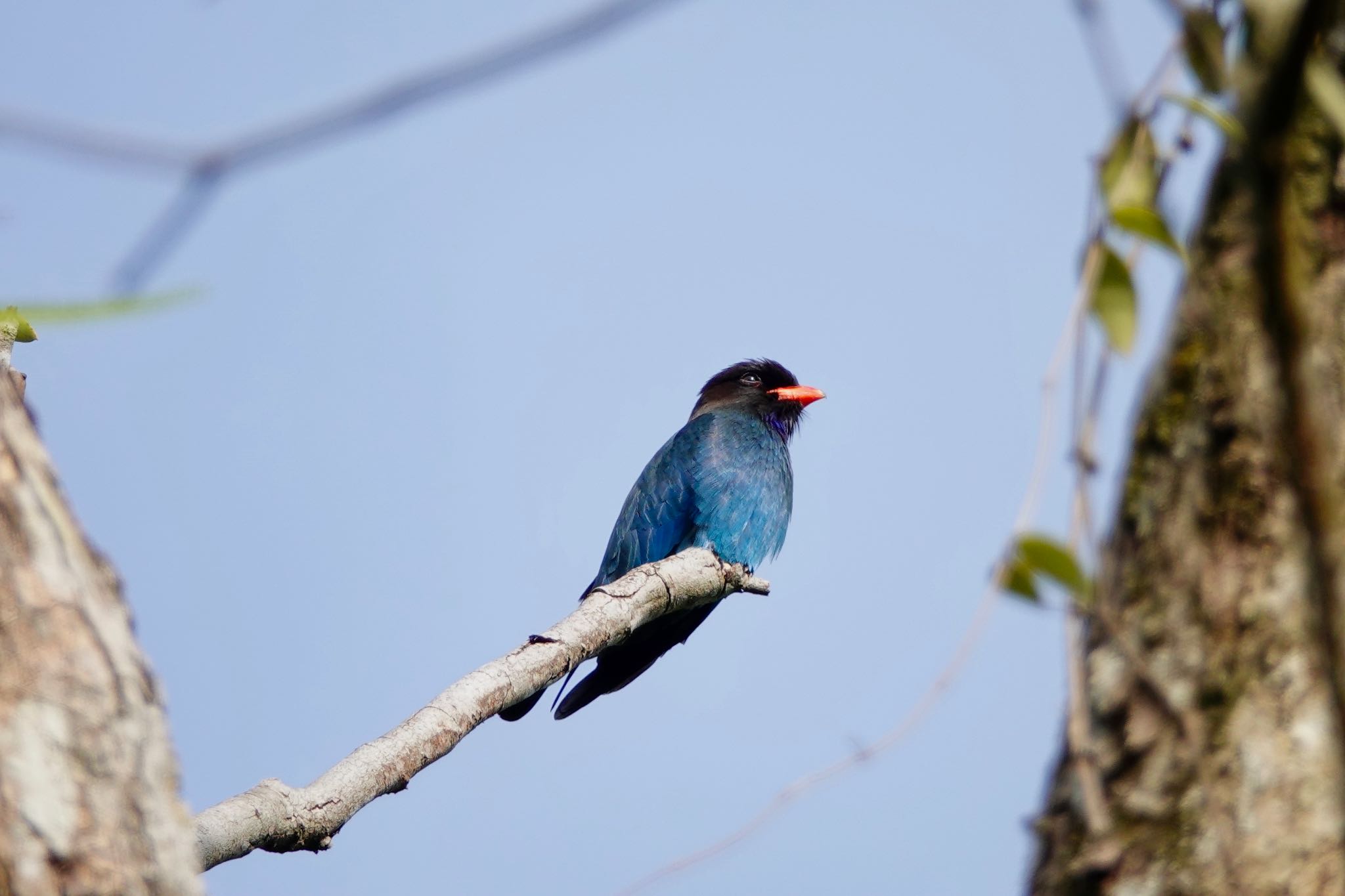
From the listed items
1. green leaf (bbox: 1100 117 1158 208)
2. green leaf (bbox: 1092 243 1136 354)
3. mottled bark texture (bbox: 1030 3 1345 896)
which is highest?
green leaf (bbox: 1100 117 1158 208)

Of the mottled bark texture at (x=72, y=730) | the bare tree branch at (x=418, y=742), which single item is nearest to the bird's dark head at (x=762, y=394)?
the bare tree branch at (x=418, y=742)

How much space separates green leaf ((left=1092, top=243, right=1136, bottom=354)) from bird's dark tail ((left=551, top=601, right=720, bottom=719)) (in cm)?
575

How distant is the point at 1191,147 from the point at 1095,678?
714mm

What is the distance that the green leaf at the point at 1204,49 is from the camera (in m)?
1.51

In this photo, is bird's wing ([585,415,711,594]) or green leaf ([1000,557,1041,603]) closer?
green leaf ([1000,557,1041,603])

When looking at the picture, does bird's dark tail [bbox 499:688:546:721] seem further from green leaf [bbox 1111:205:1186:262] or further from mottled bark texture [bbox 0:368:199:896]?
green leaf [bbox 1111:205:1186:262]

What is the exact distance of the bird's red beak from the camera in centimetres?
999

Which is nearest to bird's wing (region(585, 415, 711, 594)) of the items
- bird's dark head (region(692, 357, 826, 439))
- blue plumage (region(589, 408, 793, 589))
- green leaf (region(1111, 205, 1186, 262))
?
blue plumage (region(589, 408, 793, 589))

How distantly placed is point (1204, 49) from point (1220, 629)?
2.09ft

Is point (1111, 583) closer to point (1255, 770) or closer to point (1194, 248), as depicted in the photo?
point (1255, 770)

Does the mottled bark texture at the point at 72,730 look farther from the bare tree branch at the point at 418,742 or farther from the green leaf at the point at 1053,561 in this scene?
the bare tree branch at the point at 418,742

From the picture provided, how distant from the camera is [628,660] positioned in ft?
24.5

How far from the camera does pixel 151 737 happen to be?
6.72ft

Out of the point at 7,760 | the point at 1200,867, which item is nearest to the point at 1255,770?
the point at 1200,867
